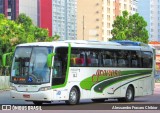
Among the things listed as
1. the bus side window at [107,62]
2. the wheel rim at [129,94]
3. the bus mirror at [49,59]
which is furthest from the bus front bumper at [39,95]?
the wheel rim at [129,94]

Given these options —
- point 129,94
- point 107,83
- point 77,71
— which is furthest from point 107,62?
point 129,94

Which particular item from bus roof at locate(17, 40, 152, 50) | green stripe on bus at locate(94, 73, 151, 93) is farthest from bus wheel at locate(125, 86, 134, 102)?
bus roof at locate(17, 40, 152, 50)

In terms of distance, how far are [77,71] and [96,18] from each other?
119020 millimetres

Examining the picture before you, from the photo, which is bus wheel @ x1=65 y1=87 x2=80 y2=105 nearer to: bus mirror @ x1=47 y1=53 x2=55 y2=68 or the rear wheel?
bus mirror @ x1=47 y1=53 x2=55 y2=68

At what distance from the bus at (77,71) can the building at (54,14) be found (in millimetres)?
118112

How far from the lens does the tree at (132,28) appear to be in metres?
84.0

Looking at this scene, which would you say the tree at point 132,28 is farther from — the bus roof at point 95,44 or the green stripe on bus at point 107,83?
the green stripe on bus at point 107,83

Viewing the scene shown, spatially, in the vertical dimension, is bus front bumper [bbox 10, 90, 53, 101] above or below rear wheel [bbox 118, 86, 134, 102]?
above

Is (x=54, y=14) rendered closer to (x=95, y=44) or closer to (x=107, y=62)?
(x=107, y=62)

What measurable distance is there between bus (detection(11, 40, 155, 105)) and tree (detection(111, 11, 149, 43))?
53.7m

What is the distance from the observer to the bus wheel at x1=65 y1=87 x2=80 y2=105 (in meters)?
25.0

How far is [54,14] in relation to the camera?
16525 cm

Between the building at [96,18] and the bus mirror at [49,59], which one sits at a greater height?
the building at [96,18]

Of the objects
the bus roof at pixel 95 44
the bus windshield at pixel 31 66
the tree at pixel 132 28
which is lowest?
the bus windshield at pixel 31 66
